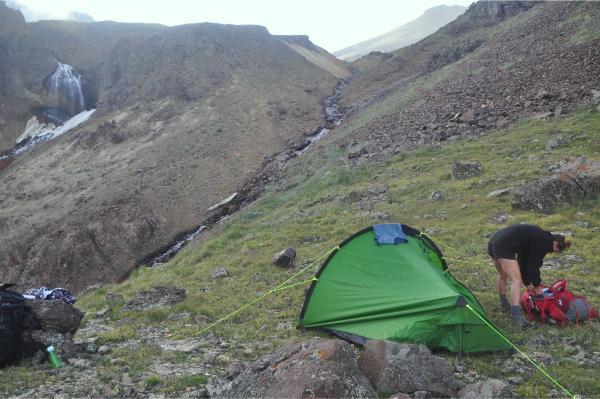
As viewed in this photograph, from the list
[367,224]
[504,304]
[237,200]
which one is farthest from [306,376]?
[237,200]

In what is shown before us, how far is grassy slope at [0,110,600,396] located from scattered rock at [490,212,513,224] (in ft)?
0.73

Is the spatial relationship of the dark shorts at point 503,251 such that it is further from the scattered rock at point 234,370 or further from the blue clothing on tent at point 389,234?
the scattered rock at point 234,370

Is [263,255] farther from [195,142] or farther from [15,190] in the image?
[15,190]

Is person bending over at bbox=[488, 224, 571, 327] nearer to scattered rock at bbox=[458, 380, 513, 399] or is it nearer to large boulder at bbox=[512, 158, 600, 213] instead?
scattered rock at bbox=[458, 380, 513, 399]

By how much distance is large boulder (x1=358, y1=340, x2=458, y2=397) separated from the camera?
218 inches

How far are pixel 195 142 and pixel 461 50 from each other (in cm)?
2525

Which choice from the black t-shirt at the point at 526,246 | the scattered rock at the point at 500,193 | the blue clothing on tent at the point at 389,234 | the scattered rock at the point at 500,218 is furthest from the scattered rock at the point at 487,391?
the scattered rock at the point at 500,193

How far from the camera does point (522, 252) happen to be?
7906mm

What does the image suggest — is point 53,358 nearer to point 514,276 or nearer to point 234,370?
point 234,370

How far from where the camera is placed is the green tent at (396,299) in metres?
7.14

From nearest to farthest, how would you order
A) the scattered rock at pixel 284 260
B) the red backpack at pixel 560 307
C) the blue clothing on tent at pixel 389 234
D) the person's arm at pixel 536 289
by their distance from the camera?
the red backpack at pixel 560 307
the person's arm at pixel 536 289
the blue clothing on tent at pixel 389 234
the scattered rock at pixel 284 260

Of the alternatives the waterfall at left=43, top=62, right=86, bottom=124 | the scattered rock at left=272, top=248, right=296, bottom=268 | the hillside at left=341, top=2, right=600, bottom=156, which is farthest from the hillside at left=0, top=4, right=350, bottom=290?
the scattered rock at left=272, top=248, right=296, bottom=268

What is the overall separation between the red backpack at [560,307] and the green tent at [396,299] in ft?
3.34

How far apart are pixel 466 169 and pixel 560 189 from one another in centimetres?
428
